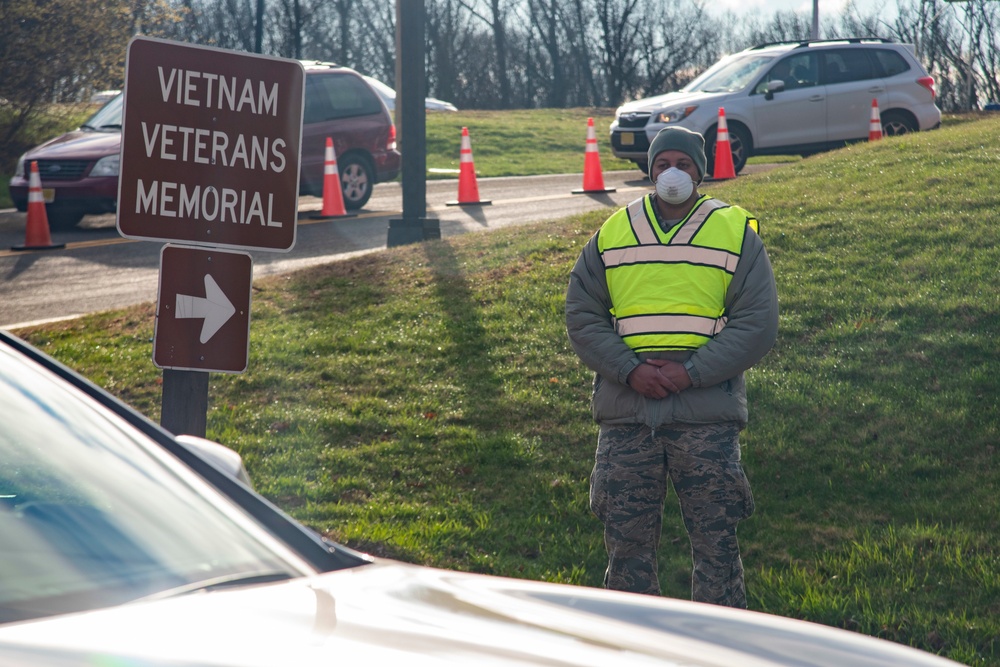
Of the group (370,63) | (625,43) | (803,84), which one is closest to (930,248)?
(803,84)

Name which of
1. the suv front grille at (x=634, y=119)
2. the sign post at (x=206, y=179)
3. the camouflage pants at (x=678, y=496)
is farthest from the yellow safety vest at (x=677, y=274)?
the suv front grille at (x=634, y=119)

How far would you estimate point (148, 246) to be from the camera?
12.8 meters

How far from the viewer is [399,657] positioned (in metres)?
1.77

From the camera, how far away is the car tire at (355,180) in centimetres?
1557

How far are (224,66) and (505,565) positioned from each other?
2.36 m

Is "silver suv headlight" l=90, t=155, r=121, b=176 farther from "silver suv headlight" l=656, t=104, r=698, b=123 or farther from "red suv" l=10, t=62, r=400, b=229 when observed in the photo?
"silver suv headlight" l=656, t=104, r=698, b=123

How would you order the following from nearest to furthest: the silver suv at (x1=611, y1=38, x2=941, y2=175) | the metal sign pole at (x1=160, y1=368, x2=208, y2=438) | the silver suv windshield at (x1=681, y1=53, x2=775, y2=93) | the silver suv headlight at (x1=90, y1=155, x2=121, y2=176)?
1. the metal sign pole at (x1=160, y1=368, x2=208, y2=438)
2. the silver suv headlight at (x1=90, y1=155, x2=121, y2=176)
3. the silver suv at (x1=611, y1=38, x2=941, y2=175)
4. the silver suv windshield at (x1=681, y1=53, x2=775, y2=93)

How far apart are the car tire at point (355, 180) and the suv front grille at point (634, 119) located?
3689 mm

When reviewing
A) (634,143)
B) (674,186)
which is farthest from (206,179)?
(634,143)

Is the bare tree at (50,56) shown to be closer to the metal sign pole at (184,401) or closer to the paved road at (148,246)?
the paved road at (148,246)

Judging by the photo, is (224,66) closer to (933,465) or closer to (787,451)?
(787,451)

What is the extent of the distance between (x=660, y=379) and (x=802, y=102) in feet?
43.4

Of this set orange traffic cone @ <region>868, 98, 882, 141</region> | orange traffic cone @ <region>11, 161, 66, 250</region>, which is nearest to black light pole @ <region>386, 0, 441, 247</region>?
orange traffic cone @ <region>11, 161, 66, 250</region>

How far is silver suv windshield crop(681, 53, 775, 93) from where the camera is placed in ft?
52.9
